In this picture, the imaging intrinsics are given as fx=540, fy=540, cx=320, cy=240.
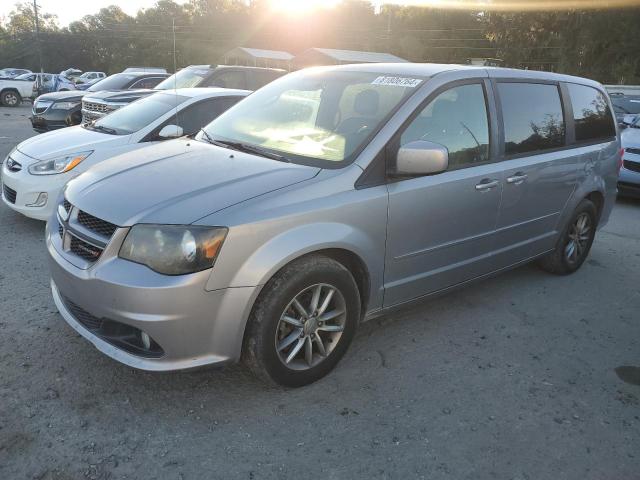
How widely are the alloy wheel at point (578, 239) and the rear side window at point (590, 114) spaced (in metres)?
0.74

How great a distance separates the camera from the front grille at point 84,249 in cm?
271

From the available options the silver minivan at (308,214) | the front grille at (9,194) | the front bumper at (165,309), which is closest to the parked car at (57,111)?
the front grille at (9,194)

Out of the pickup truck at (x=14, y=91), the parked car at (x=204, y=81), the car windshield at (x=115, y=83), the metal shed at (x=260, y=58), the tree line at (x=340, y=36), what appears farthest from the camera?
the metal shed at (x=260, y=58)

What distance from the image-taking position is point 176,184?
2875 millimetres

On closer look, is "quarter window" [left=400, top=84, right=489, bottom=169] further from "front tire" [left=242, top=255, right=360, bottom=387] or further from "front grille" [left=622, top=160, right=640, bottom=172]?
"front grille" [left=622, top=160, right=640, bottom=172]

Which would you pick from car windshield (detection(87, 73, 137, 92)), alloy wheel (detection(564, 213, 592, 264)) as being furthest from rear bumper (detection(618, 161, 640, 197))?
car windshield (detection(87, 73, 137, 92))

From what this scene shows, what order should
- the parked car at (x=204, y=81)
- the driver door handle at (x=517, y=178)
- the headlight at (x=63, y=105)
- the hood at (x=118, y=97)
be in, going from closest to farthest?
1. the driver door handle at (x=517, y=178)
2. the hood at (x=118, y=97)
3. the parked car at (x=204, y=81)
4. the headlight at (x=63, y=105)

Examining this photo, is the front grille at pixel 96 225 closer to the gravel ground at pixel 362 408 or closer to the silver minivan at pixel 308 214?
the silver minivan at pixel 308 214

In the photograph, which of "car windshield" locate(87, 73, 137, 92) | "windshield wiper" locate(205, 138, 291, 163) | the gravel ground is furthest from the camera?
"car windshield" locate(87, 73, 137, 92)

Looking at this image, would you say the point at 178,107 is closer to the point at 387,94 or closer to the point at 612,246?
the point at 387,94

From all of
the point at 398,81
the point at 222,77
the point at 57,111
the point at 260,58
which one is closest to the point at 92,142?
the point at 398,81

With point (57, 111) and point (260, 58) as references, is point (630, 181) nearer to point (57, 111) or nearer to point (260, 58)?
point (57, 111)

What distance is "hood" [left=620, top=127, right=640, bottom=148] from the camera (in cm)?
841

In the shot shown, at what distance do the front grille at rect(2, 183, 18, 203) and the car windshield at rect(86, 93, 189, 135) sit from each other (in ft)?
3.89
